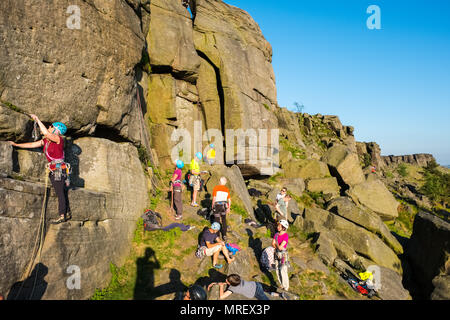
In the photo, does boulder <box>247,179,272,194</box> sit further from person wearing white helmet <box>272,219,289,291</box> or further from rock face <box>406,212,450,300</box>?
person wearing white helmet <box>272,219,289,291</box>

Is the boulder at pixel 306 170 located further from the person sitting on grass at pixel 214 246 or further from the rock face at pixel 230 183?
the person sitting on grass at pixel 214 246

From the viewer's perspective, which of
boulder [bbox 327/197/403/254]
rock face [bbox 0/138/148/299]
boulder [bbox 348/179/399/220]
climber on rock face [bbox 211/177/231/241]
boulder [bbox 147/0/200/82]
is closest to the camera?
rock face [bbox 0/138/148/299]

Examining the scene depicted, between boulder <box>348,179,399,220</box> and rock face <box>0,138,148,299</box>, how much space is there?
23.2m

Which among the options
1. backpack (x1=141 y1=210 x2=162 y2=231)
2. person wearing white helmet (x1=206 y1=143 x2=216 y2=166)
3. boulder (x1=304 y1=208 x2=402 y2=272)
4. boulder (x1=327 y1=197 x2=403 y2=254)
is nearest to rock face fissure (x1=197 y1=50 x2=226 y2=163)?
person wearing white helmet (x1=206 y1=143 x2=216 y2=166)

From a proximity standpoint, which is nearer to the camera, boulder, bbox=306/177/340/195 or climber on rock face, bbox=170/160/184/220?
climber on rock face, bbox=170/160/184/220

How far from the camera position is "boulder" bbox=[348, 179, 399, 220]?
25.9m

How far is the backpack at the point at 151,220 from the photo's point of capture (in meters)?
11.9

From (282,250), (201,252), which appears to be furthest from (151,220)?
(282,250)

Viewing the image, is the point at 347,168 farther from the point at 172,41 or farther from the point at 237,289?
the point at 237,289

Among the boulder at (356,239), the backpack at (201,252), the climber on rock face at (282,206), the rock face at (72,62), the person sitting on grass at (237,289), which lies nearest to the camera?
the person sitting on grass at (237,289)

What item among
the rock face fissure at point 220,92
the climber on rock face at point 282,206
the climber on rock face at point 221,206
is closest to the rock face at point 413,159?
the rock face fissure at point 220,92

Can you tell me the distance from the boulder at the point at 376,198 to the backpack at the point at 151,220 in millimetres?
21665

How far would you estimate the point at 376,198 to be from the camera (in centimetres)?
2647

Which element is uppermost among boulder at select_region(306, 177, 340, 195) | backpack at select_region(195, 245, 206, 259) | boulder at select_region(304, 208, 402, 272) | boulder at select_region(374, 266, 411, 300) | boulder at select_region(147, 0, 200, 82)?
boulder at select_region(147, 0, 200, 82)
